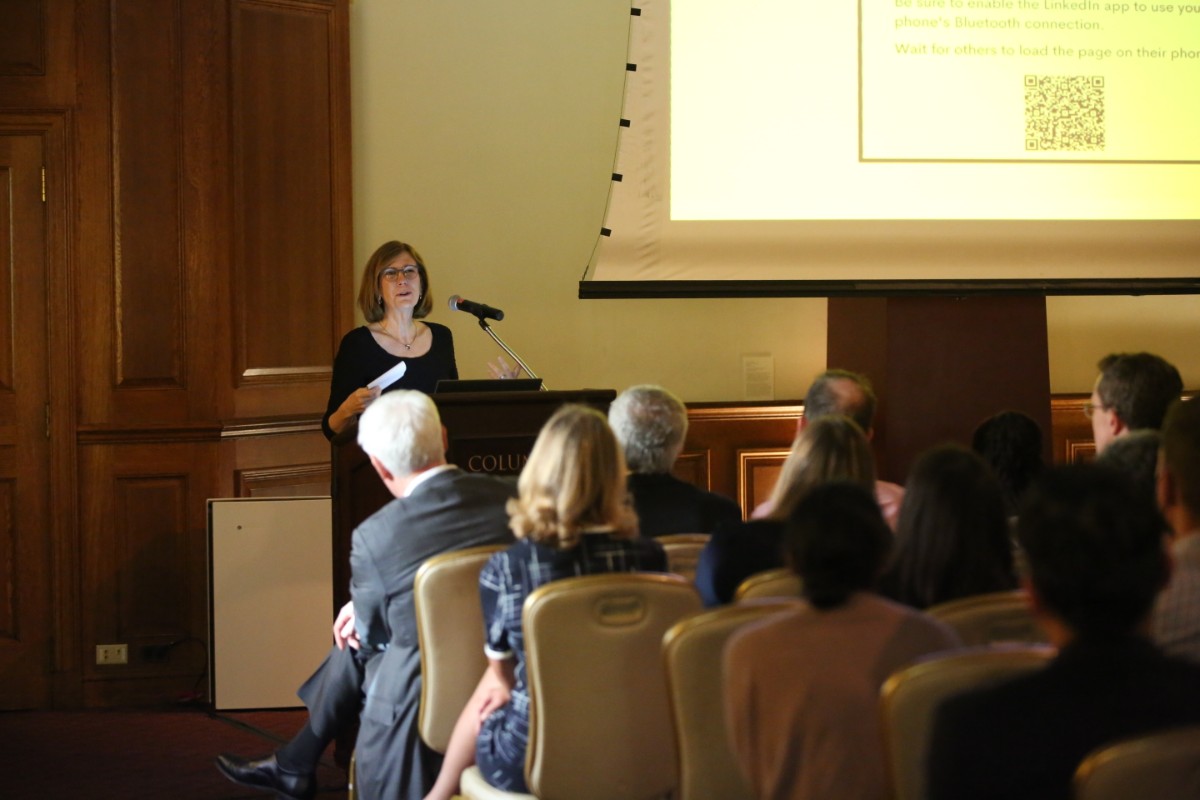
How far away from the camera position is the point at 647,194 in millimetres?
5324

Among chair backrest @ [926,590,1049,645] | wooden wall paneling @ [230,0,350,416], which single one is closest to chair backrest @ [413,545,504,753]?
chair backrest @ [926,590,1049,645]

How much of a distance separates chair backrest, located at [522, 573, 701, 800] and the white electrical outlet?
3.09m

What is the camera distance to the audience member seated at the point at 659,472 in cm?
298

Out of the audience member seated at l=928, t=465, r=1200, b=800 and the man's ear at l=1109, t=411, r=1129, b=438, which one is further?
the man's ear at l=1109, t=411, r=1129, b=438

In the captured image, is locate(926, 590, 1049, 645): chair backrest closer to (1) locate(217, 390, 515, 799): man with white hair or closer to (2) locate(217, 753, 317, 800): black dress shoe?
(1) locate(217, 390, 515, 799): man with white hair

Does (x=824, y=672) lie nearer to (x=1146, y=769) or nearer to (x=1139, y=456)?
(x=1146, y=769)

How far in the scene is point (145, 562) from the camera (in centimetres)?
509

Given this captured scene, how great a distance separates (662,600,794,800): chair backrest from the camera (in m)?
2.06

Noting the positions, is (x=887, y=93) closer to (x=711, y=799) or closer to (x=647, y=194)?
(x=647, y=194)

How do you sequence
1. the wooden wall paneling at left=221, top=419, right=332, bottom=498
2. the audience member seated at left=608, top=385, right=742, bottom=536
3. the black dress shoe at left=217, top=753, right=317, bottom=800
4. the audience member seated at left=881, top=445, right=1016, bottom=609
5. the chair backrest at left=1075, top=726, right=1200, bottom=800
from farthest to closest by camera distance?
the wooden wall paneling at left=221, top=419, right=332, bottom=498 < the black dress shoe at left=217, top=753, right=317, bottom=800 < the audience member seated at left=608, top=385, right=742, bottom=536 < the audience member seated at left=881, top=445, right=1016, bottom=609 < the chair backrest at left=1075, top=726, right=1200, bottom=800

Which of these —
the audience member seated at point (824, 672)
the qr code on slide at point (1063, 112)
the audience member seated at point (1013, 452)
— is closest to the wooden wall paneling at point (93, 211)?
the audience member seated at point (1013, 452)

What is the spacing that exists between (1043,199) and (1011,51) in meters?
0.61

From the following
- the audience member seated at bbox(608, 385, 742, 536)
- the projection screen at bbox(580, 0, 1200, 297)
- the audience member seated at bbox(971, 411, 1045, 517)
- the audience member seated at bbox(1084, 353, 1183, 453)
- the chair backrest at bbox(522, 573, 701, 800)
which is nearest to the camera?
the chair backrest at bbox(522, 573, 701, 800)

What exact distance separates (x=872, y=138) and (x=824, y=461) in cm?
302
